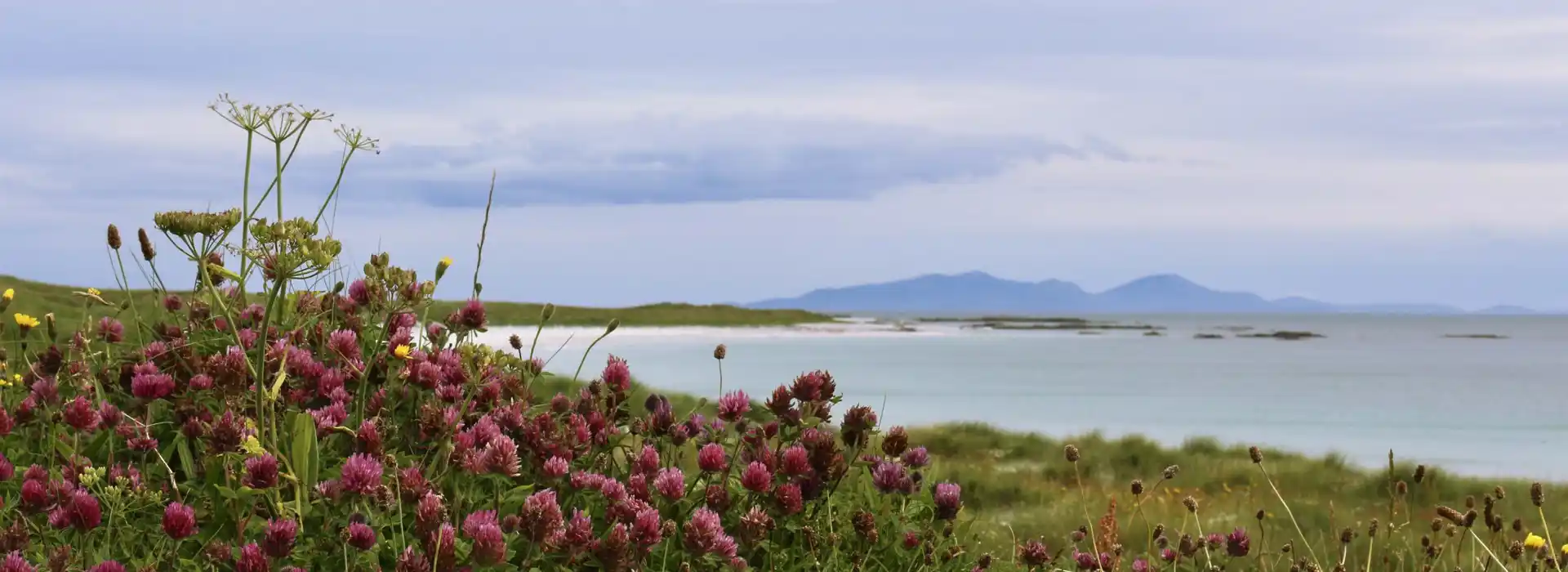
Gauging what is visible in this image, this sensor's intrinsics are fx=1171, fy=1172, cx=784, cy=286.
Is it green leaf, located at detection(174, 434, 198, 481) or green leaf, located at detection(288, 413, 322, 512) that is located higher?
green leaf, located at detection(288, 413, 322, 512)

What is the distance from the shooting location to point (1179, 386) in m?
33.8

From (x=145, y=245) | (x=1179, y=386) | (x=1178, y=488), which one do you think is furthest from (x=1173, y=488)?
(x=1179, y=386)

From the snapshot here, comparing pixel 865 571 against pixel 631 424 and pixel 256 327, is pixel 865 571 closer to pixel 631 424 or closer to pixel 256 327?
pixel 631 424

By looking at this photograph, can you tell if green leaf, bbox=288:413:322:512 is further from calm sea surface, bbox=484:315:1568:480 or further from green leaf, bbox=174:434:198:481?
calm sea surface, bbox=484:315:1568:480

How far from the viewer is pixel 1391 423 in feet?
81.9

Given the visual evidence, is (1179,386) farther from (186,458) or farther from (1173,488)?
(186,458)

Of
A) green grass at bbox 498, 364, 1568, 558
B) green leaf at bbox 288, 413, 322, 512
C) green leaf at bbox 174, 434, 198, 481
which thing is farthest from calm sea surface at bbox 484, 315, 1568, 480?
green leaf at bbox 288, 413, 322, 512

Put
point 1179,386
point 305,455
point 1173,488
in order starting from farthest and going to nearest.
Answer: point 1179,386 → point 1173,488 → point 305,455

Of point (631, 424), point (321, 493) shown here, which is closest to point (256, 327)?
point (631, 424)

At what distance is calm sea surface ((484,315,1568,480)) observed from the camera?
21.1 meters

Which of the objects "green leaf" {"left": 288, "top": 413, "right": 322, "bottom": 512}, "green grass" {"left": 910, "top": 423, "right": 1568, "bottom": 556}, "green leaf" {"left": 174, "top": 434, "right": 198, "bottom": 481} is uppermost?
"green leaf" {"left": 288, "top": 413, "right": 322, "bottom": 512}

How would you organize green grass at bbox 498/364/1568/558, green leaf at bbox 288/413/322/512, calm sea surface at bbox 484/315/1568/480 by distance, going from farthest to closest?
calm sea surface at bbox 484/315/1568/480 < green grass at bbox 498/364/1568/558 < green leaf at bbox 288/413/322/512

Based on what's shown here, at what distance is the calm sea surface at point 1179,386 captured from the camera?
21.1 meters

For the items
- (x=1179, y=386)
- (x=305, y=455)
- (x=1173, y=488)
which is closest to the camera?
(x=305, y=455)
